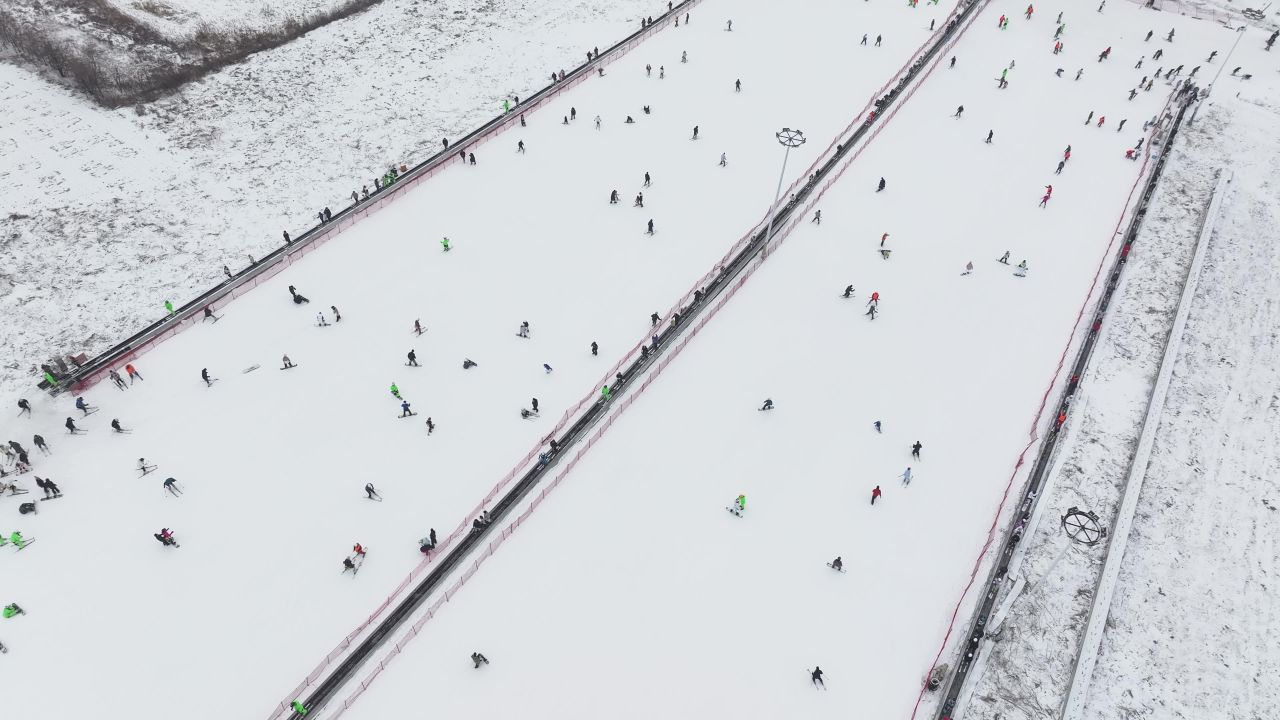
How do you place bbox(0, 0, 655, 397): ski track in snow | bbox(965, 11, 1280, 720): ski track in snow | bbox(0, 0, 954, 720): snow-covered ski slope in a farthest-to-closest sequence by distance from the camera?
bbox(0, 0, 655, 397): ski track in snow
bbox(965, 11, 1280, 720): ski track in snow
bbox(0, 0, 954, 720): snow-covered ski slope

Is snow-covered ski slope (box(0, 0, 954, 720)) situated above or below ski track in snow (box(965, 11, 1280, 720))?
below

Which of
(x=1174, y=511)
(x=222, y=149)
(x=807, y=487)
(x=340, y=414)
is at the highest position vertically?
(x=1174, y=511)

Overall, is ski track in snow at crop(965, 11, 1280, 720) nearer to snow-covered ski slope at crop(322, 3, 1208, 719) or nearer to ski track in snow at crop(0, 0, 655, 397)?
snow-covered ski slope at crop(322, 3, 1208, 719)

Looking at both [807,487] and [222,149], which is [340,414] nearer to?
[807,487]

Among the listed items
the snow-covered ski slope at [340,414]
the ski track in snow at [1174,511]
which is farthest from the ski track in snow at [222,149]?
the ski track in snow at [1174,511]

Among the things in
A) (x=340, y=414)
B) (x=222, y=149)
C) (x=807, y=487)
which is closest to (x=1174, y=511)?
(x=807, y=487)

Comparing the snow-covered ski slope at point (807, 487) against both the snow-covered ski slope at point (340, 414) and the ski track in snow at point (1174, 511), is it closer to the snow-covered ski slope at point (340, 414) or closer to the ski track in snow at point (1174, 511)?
the ski track in snow at point (1174, 511)

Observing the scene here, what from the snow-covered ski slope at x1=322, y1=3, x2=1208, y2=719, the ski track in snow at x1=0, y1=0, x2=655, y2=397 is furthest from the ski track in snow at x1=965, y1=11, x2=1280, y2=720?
the ski track in snow at x1=0, y1=0, x2=655, y2=397

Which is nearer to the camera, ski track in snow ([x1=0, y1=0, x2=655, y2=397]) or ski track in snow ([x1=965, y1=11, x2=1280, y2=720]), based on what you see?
ski track in snow ([x1=965, y1=11, x2=1280, y2=720])
